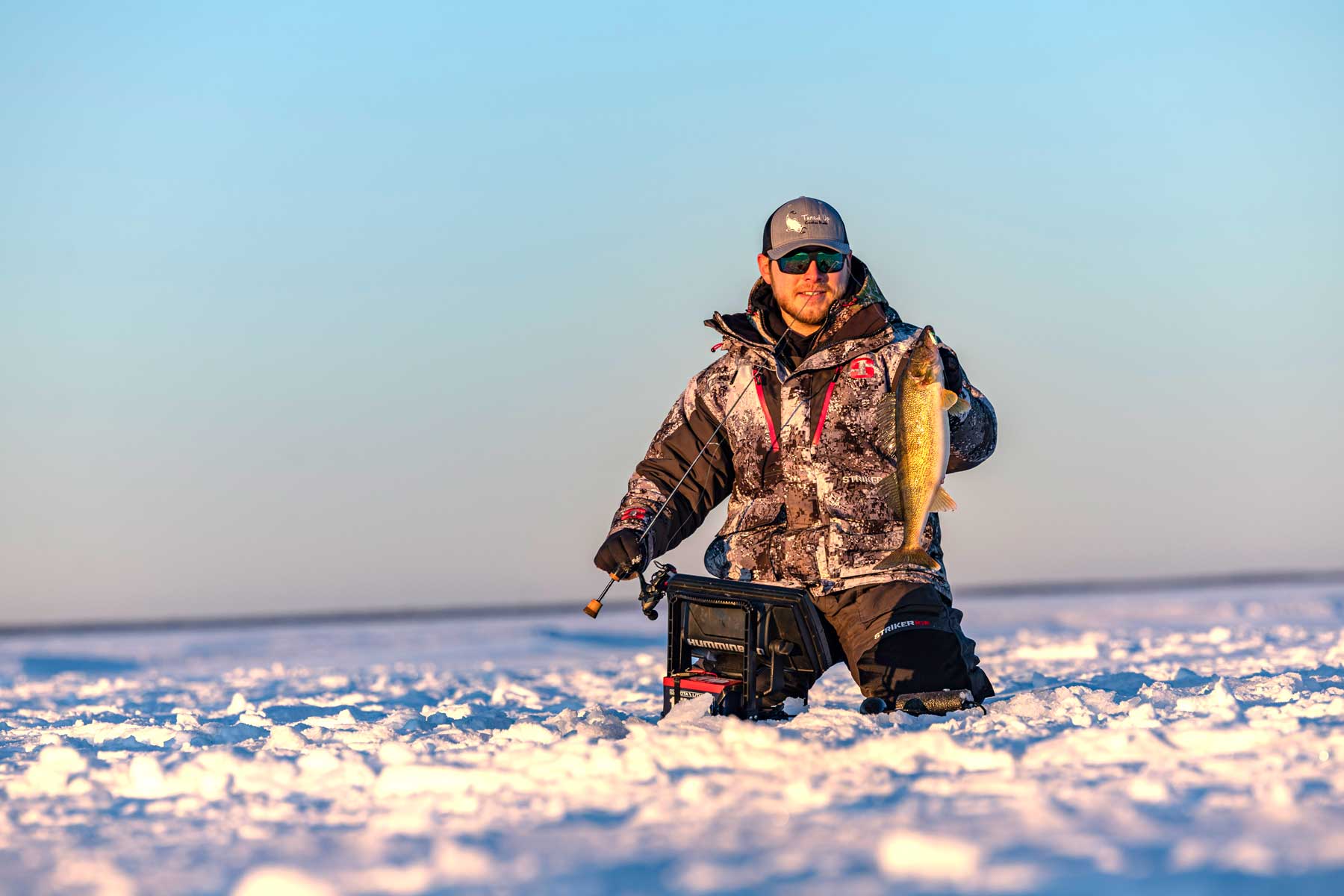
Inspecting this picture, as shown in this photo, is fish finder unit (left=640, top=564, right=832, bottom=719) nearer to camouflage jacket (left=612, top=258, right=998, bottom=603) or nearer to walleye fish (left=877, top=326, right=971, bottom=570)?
camouflage jacket (left=612, top=258, right=998, bottom=603)

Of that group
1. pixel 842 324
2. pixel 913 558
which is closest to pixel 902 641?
pixel 913 558

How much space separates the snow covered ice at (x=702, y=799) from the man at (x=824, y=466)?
1.30 feet

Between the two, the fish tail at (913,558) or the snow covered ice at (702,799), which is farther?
the fish tail at (913,558)

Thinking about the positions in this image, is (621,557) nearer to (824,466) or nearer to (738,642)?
(738,642)

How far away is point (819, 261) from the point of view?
5543mm

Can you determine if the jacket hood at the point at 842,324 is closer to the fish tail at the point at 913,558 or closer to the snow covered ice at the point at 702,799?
the fish tail at the point at 913,558

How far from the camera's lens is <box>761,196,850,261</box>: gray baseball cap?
555 centimetres

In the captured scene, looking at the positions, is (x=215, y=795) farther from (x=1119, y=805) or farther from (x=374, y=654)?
(x=374, y=654)

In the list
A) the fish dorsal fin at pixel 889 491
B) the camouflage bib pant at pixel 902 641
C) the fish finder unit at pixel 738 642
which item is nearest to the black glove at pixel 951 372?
the fish dorsal fin at pixel 889 491

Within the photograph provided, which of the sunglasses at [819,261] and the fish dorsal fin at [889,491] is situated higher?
the sunglasses at [819,261]

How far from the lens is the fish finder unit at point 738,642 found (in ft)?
16.7

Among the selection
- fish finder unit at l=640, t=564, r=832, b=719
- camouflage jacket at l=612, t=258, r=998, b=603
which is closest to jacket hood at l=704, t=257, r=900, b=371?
camouflage jacket at l=612, t=258, r=998, b=603

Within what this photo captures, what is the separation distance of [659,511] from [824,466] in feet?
2.42

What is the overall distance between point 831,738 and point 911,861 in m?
1.55
